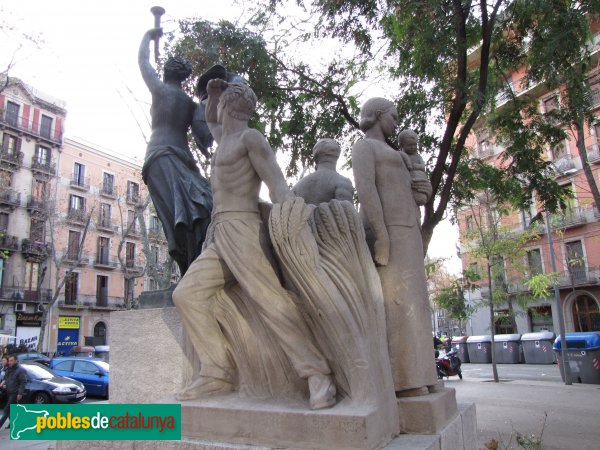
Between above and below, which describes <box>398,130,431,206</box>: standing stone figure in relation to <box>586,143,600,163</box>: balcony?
below

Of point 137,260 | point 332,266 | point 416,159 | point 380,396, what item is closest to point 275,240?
point 332,266

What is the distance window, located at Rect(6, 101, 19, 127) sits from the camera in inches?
1196

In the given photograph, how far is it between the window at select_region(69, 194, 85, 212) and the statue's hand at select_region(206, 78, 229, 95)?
3273 cm

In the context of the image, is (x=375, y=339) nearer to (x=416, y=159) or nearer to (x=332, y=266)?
(x=332, y=266)

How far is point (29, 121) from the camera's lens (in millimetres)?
31672

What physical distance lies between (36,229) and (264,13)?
86.6ft

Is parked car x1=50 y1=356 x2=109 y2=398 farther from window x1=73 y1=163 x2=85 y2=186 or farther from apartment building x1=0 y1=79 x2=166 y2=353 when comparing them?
window x1=73 y1=163 x2=85 y2=186

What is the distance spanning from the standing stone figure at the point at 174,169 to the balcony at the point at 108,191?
1305 inches

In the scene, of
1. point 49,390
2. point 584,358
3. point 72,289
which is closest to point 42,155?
point 72,289

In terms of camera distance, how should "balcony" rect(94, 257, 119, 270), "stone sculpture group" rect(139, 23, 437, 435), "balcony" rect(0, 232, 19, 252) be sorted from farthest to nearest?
1. "balcony" rect(94, 257, 119, 270)
2. "balcony" rect(0, 232, 19, 252)
3. "stone sculpture group" rect(139, 23, 437, 435)

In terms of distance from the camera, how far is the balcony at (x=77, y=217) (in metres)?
31.0

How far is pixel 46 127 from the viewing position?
32594 mm

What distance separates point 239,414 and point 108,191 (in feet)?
117

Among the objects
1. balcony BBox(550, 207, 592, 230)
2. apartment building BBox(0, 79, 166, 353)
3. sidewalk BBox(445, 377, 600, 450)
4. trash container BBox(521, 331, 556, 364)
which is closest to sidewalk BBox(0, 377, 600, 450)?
sidewalk BBox(445, 377, 600, 450)
